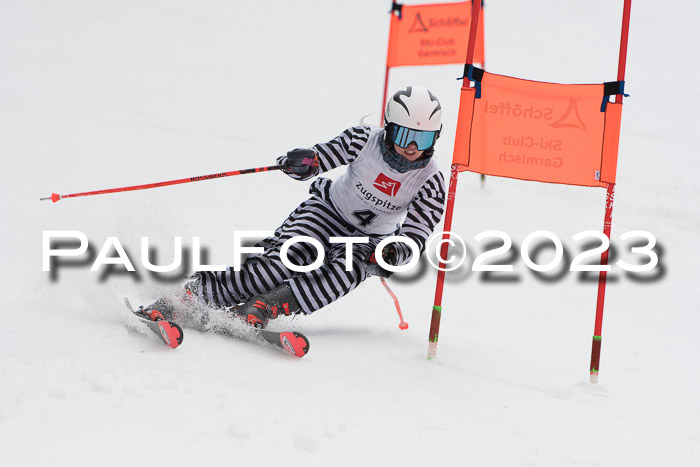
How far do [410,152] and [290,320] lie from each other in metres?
1.41

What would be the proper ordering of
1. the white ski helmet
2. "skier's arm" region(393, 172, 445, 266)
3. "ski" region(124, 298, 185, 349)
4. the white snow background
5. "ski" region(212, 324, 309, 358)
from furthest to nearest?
"skier's arm" region(393, 172, 445, 266)
the white ski helmet
"ski" region(212, 324, 309, 358)
"ski" region(124, 298, 185, 349)
the white snow background

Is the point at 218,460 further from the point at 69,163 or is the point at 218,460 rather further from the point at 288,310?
the point at 69,163

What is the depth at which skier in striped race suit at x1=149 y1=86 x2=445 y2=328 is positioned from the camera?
149 inches

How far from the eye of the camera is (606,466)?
2596 mm

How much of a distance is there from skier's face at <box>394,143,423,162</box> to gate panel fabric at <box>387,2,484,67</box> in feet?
19.3

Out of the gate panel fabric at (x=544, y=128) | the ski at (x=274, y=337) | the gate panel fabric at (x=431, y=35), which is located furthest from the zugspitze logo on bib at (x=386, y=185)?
the gate panel fabric at (x=431, y=35)

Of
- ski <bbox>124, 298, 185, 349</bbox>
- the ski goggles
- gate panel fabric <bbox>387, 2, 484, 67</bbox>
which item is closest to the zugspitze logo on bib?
the ski goggles

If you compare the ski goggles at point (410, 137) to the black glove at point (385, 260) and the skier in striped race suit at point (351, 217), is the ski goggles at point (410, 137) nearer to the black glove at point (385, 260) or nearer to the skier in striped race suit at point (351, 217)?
the skier in striped race suit at point (351, 217)

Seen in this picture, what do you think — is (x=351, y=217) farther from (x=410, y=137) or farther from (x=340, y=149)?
(x=410, y=137)

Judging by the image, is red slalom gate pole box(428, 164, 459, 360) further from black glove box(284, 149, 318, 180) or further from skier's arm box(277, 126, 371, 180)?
black glove box(284, 149, 318, 180)

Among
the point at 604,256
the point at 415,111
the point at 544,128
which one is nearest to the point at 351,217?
the point at 415,111

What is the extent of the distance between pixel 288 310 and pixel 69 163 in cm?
571

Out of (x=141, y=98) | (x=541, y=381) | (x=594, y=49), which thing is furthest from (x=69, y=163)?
(x=594, y=49)

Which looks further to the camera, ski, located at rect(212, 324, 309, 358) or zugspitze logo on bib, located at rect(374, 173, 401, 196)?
zugspitze logo on bib, located at rect(374, 173, 401, 196)
